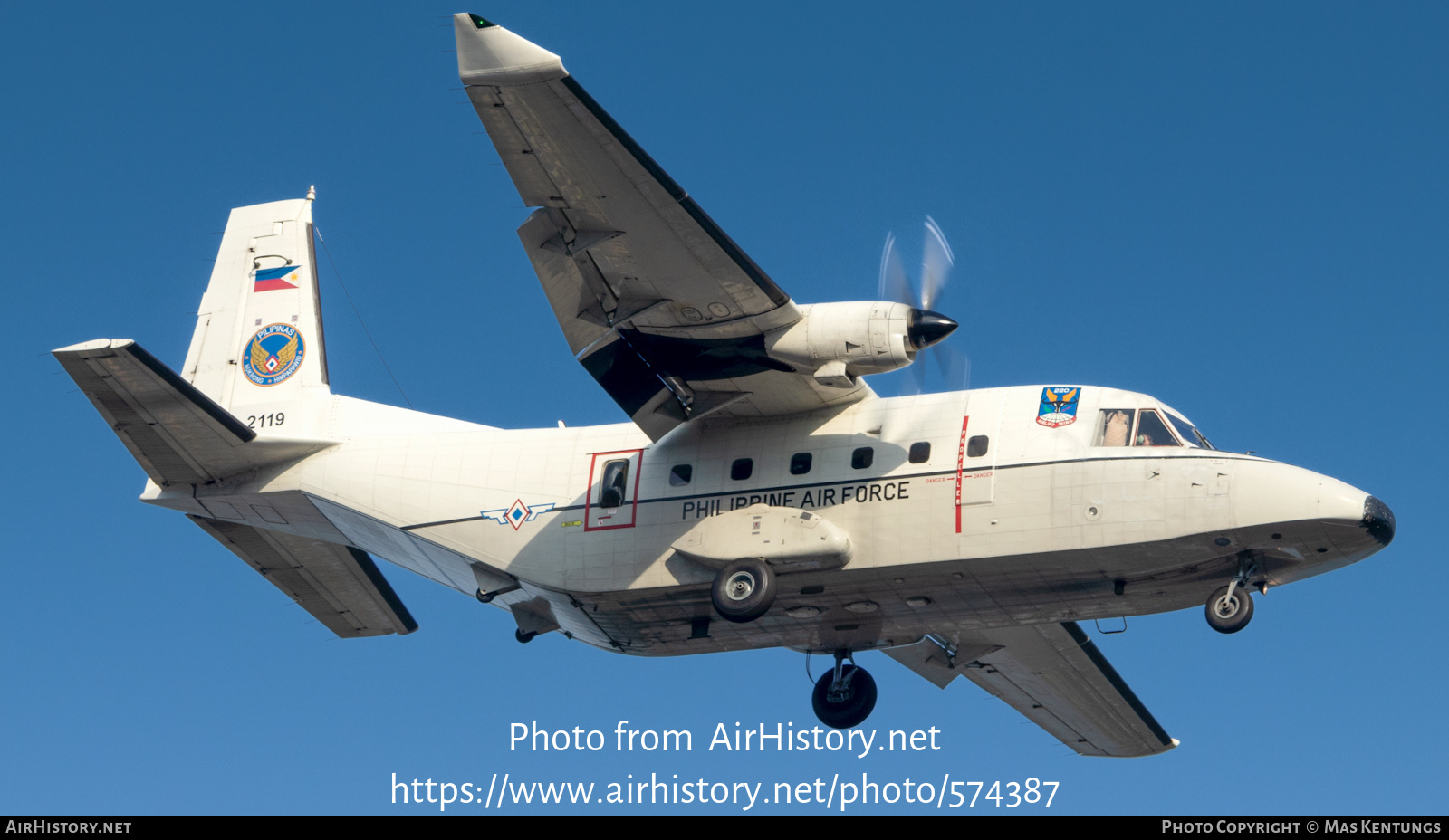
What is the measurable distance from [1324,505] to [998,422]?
3252mm

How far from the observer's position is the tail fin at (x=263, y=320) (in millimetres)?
20953

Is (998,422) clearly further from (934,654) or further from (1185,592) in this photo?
(934,654)

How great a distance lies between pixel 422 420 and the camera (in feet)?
65.4

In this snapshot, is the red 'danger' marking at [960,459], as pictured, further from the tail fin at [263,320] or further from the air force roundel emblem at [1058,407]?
the tail fin at [263,320]

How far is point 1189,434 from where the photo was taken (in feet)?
54.6

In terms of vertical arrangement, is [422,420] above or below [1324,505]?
above

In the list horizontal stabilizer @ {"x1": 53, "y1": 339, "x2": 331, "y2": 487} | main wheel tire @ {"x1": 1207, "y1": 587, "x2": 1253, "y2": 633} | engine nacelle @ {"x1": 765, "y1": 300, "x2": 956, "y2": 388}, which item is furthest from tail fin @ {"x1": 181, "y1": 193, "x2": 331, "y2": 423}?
main wheel tire @ {"x1": 1207, "y1": 587, "x2": 1253, "y2": 633}

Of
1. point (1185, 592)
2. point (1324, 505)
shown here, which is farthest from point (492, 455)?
point (1324, 505)

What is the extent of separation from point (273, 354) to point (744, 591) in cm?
792

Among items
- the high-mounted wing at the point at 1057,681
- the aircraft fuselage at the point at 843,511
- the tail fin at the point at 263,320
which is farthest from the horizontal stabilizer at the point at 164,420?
the high-mounted wing at the point at 1057,681

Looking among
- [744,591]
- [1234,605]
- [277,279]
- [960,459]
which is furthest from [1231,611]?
[277,279]

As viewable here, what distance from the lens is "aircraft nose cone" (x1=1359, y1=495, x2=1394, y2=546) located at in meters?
15.7

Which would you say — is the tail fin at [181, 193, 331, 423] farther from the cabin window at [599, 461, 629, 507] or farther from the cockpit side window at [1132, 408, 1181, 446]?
the cockpit side window at [1132, 408, 1181, 446]

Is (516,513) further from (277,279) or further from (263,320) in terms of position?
(277,279)
